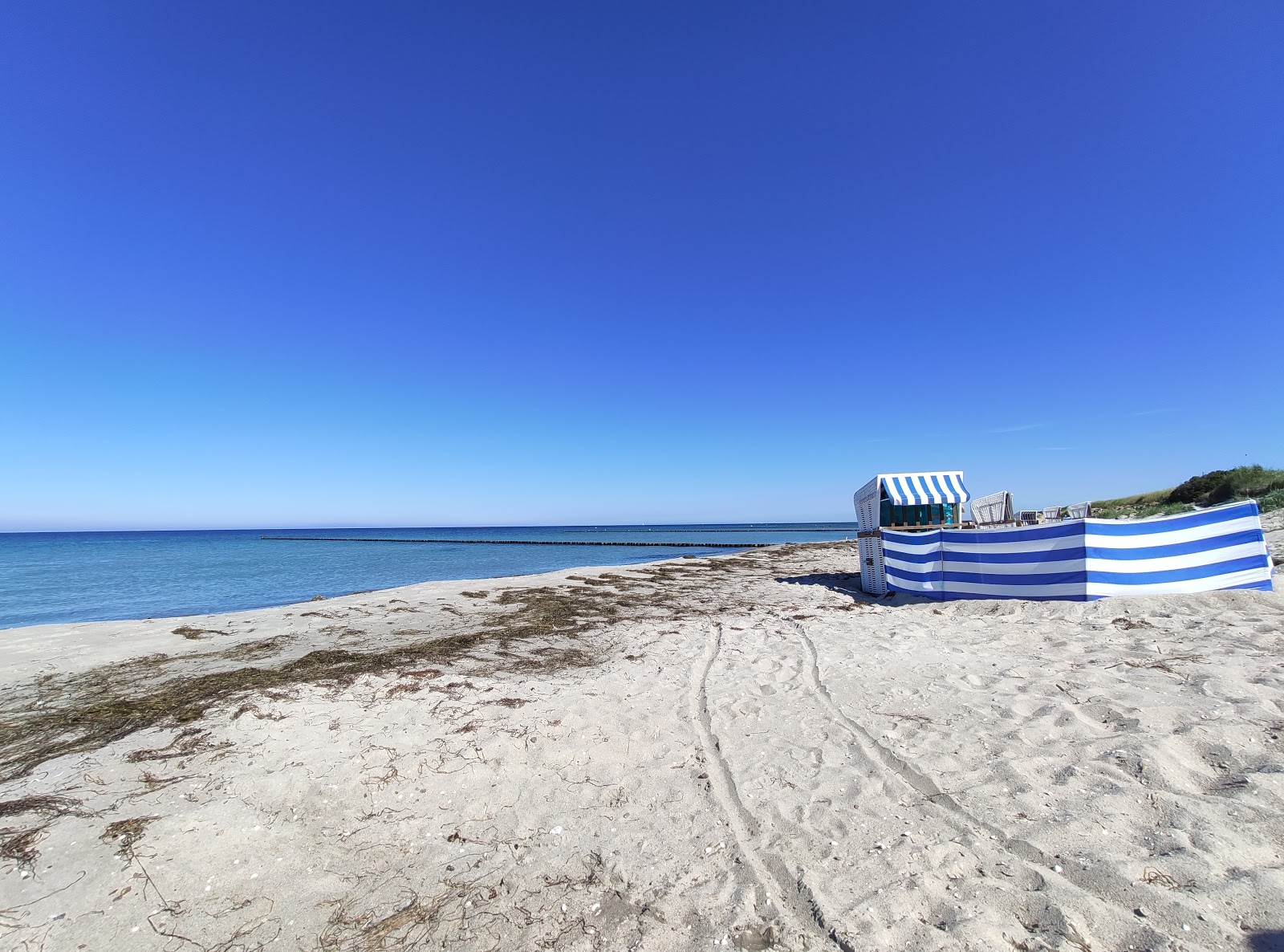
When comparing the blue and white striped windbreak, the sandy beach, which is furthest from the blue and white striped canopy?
the sandy beach

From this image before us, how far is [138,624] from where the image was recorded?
12.4 m

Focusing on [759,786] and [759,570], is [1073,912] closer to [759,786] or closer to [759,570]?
[759,786]

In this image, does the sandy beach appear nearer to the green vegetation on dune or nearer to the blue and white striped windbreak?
the blue and white striped windbreak

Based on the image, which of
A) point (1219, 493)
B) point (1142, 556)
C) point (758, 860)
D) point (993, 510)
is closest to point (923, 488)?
point (1142, 556)

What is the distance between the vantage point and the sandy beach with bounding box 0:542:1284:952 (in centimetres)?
275

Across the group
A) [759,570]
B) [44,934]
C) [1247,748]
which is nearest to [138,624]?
[44,934]

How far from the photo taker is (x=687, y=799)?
3.96 meters

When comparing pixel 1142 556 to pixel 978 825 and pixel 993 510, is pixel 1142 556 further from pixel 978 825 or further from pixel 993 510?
pixel 993 510

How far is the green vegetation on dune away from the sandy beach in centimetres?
2146

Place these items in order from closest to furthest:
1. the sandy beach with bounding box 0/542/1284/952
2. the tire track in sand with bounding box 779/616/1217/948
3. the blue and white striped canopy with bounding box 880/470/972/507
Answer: the tire track in sand with bounding box 779/616/1217/948
the sandy beach with bounding box 0/542/1284/952
the blue and white striped canopy with bounding box 880/470/972/507

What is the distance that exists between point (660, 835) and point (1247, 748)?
415 cm

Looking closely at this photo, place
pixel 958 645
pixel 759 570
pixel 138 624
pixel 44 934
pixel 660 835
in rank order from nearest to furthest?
pixel 44 934 → pixel 660 835 → pixel 958 645 → pixel 138 624 → pixel 759 570

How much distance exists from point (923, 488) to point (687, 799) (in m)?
11.7

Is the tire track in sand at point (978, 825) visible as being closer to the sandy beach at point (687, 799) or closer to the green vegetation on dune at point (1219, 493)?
the sandy beach at point (687, 799)
